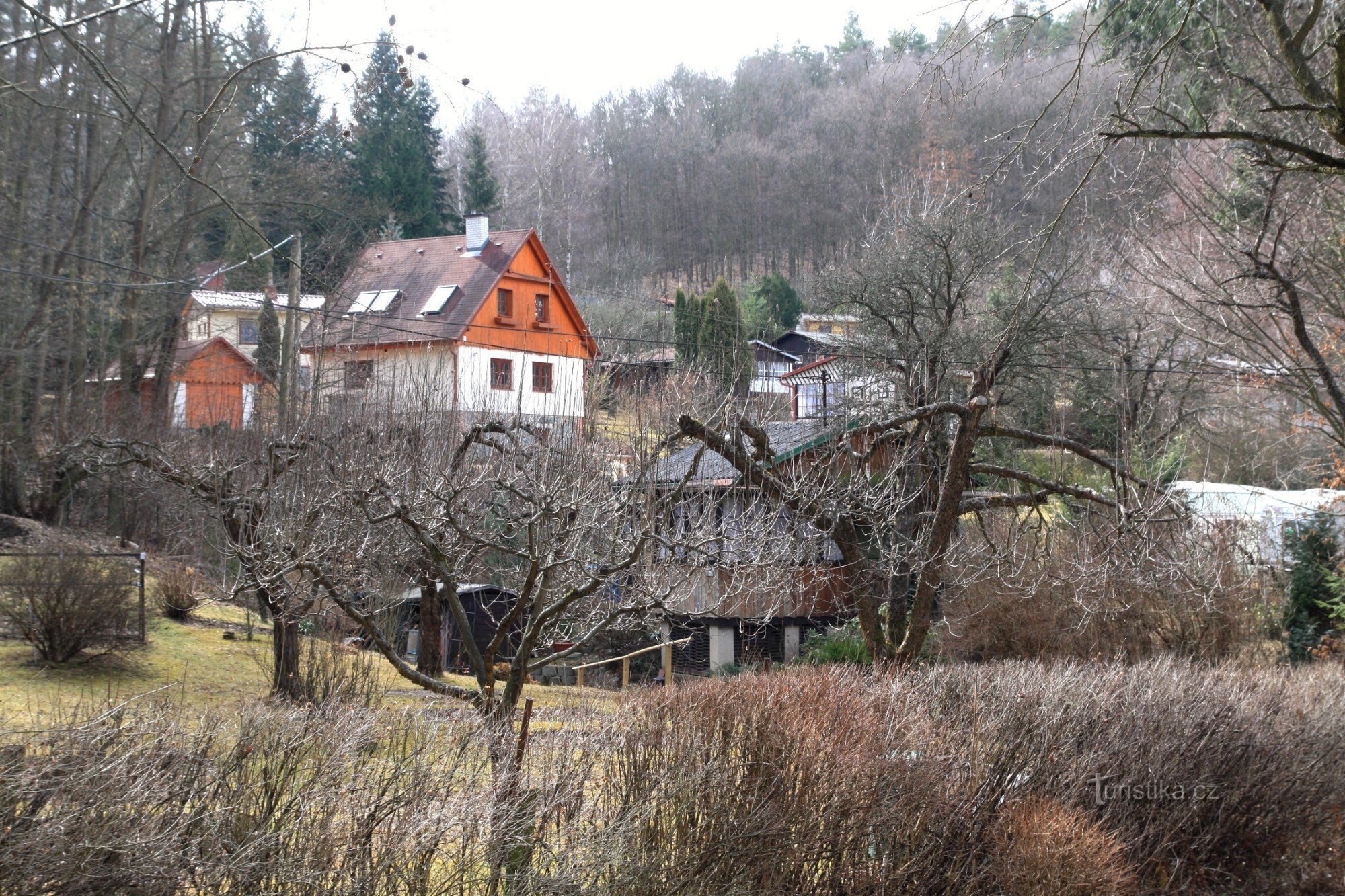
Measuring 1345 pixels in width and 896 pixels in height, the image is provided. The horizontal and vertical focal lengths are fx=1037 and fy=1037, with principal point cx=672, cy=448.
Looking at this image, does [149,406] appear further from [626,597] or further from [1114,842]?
[1114,842]

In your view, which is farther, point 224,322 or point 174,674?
point 224,322

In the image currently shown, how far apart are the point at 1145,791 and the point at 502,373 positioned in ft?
51.6

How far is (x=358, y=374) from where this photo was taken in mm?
16375

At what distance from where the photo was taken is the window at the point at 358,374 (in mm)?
15276

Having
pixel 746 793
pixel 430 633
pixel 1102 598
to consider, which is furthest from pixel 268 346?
pixel 746 793

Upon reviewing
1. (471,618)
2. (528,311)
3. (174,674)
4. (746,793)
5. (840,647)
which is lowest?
(840,647)

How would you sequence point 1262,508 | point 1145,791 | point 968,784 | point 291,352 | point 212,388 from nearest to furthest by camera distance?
1. point 968,784
2. point 1145,791
3. point 291,352
4. point 1262,508
5. point 212,388

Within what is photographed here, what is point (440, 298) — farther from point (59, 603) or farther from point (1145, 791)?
point (1145, 791)

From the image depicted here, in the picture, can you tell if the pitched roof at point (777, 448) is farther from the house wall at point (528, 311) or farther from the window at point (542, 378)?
the house wall at point (528, 311)

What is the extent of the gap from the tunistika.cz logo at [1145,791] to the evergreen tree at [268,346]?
20828mm

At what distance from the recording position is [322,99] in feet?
20.5

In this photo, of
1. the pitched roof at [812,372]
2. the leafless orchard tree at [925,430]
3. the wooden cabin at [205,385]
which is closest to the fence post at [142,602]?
the wooden cabin at [205,385]

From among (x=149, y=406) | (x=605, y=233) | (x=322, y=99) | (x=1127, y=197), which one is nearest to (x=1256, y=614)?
(x=1127, y=197)

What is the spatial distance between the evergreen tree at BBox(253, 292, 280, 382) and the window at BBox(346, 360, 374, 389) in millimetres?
5908
